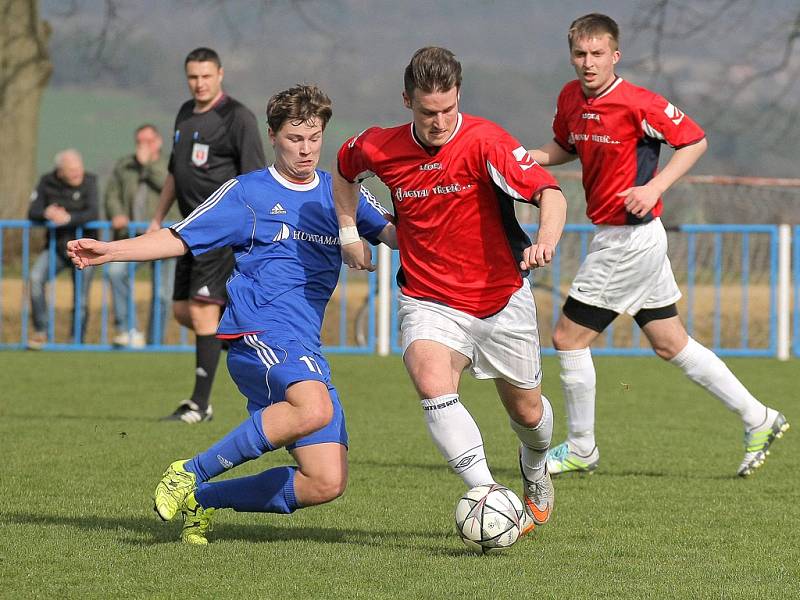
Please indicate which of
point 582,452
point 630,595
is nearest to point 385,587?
point 630,595

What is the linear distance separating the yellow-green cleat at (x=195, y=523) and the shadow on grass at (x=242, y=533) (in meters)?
0.09

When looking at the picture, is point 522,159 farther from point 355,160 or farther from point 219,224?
point 219,224

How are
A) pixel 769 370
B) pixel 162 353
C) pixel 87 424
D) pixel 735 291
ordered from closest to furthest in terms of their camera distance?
pixel 87 424
pixel 769 370
pixel 162 353
pixel 735 291

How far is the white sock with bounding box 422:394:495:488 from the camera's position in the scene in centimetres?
474

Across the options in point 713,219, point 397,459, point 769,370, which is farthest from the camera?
point 713,219

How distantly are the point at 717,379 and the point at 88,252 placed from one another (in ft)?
10.9

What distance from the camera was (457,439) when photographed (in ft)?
15.6

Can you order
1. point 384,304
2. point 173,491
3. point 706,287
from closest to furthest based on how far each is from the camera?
point 173,491, point 384,304, point 706,287

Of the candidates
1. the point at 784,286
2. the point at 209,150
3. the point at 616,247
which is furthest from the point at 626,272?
the point at 784,286

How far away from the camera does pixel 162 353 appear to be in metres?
13.8

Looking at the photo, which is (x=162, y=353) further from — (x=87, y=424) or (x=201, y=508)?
(x=201, y=508)

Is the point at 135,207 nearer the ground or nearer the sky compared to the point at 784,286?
nearer the sky

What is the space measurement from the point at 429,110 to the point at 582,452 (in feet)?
8.16

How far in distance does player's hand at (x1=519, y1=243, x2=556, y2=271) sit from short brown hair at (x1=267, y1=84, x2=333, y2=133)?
1056mm
